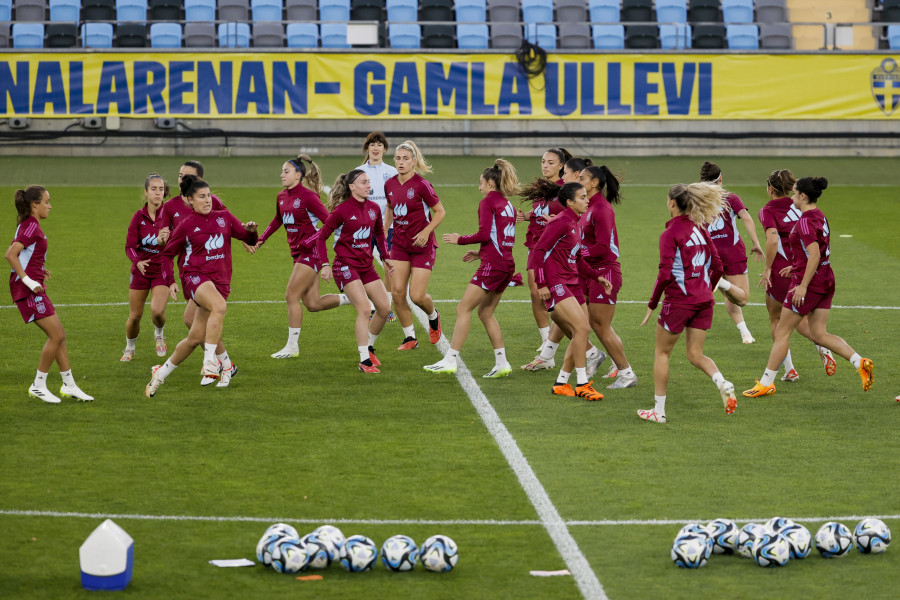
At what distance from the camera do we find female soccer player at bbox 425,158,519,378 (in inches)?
443

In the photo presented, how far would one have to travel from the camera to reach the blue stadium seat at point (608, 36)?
31.8 metres

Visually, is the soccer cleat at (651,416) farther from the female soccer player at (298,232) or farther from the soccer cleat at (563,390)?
the female soccer player at (298,232)

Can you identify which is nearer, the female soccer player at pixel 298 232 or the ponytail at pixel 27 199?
the ponytail at pixel 27 199

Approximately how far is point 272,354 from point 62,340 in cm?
286

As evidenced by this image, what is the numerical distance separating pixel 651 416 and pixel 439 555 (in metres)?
3.73

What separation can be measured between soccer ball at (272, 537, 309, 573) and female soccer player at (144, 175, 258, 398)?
4.24 m

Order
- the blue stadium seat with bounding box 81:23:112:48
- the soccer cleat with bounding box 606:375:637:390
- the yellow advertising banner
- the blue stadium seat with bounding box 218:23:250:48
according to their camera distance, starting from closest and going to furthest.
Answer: the soccer cleat with bounding box 606:375:637:390
the yellow advertising banner
the blue stadium seat with bounding box 218:23:250:48
the blue stadium seat with bounding box 81:23:112:48

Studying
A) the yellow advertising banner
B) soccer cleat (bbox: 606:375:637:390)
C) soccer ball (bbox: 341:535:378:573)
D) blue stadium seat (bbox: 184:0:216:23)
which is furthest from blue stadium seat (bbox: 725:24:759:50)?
soccer ball (bbox: 341:535:378:573)

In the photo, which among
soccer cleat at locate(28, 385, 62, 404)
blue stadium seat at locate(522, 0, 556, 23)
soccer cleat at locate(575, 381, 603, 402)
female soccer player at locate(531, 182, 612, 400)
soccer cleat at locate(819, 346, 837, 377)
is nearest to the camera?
soccer cleat at locate(28, 385, 62, 404)

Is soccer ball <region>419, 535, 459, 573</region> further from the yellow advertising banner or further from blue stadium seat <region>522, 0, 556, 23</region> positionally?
blue stadium seat <region>522, 0, 556, 23</region>

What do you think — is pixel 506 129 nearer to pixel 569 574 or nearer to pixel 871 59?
pixel 871 59

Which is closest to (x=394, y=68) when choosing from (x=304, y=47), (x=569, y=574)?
(x=304, y=47)

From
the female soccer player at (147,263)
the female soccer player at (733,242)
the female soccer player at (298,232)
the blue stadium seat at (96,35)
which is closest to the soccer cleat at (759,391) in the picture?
the female soccer player at (733,242)

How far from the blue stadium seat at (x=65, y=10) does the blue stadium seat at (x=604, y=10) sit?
14.3 meters
